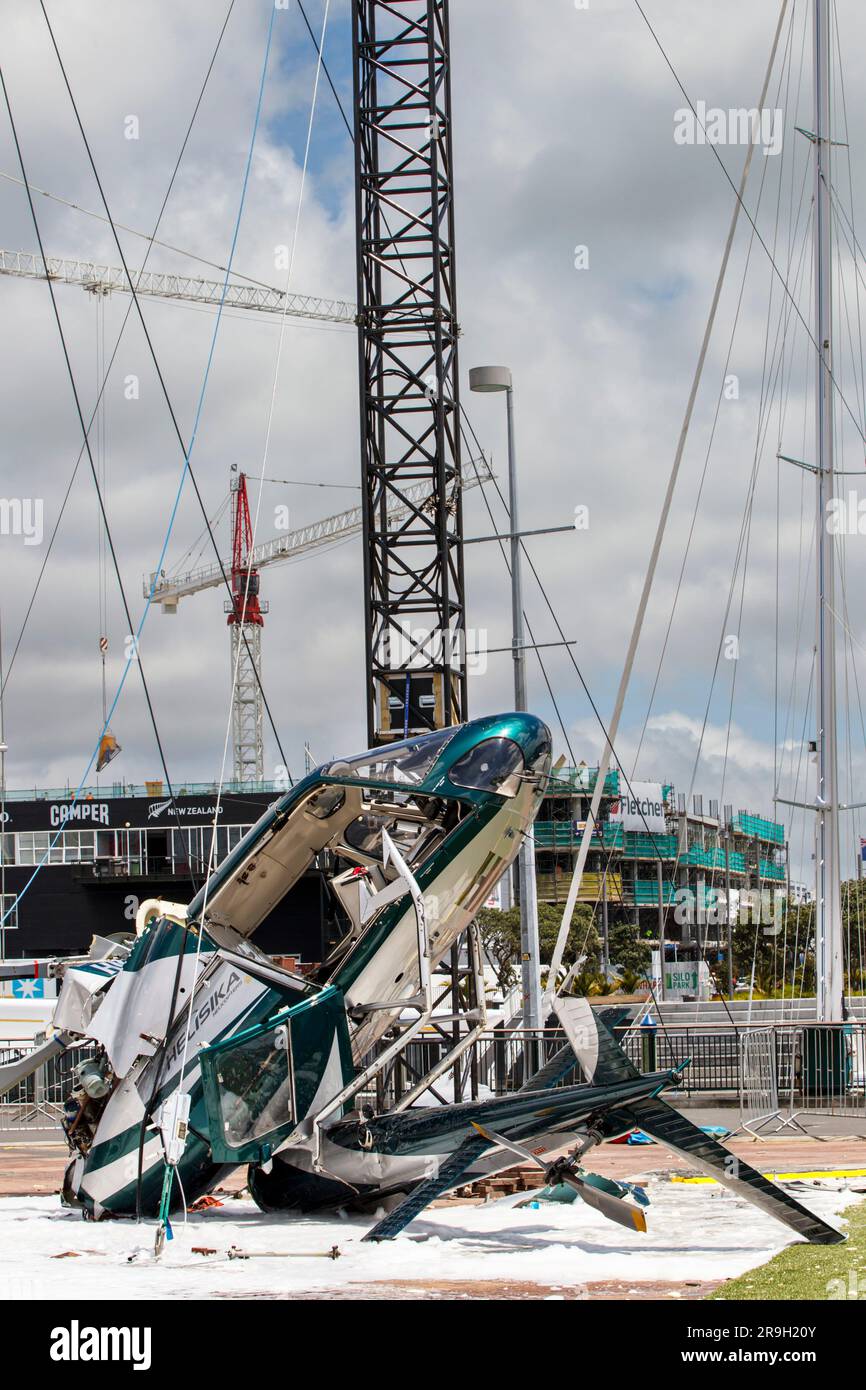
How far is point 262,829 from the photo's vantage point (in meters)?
13.7

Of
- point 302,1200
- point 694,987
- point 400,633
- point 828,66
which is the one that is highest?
point 828,66

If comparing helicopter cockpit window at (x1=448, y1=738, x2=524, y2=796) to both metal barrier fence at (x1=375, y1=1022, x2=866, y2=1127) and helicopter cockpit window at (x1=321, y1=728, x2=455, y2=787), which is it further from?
metal barrier fence at (x1=375, y1=1022, x2=866, y2=1127)

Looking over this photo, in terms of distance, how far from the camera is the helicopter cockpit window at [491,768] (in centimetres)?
1316

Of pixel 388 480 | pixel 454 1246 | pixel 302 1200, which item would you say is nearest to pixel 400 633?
pixel 388 480

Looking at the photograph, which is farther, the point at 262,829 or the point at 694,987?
the point at 694,987

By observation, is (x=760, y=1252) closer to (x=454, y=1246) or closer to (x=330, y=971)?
(x=454, y=1246)

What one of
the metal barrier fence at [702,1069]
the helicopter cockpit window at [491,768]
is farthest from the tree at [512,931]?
the helicopter cockpit window at [491,768]

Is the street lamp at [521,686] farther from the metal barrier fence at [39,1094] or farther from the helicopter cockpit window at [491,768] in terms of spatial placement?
the helicopter cockpit window at [491,768]

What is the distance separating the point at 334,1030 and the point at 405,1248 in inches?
88.8

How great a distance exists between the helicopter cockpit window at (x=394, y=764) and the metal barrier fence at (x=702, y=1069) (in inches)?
212

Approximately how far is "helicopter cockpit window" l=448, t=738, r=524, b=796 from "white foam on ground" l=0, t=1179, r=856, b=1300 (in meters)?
3.71
